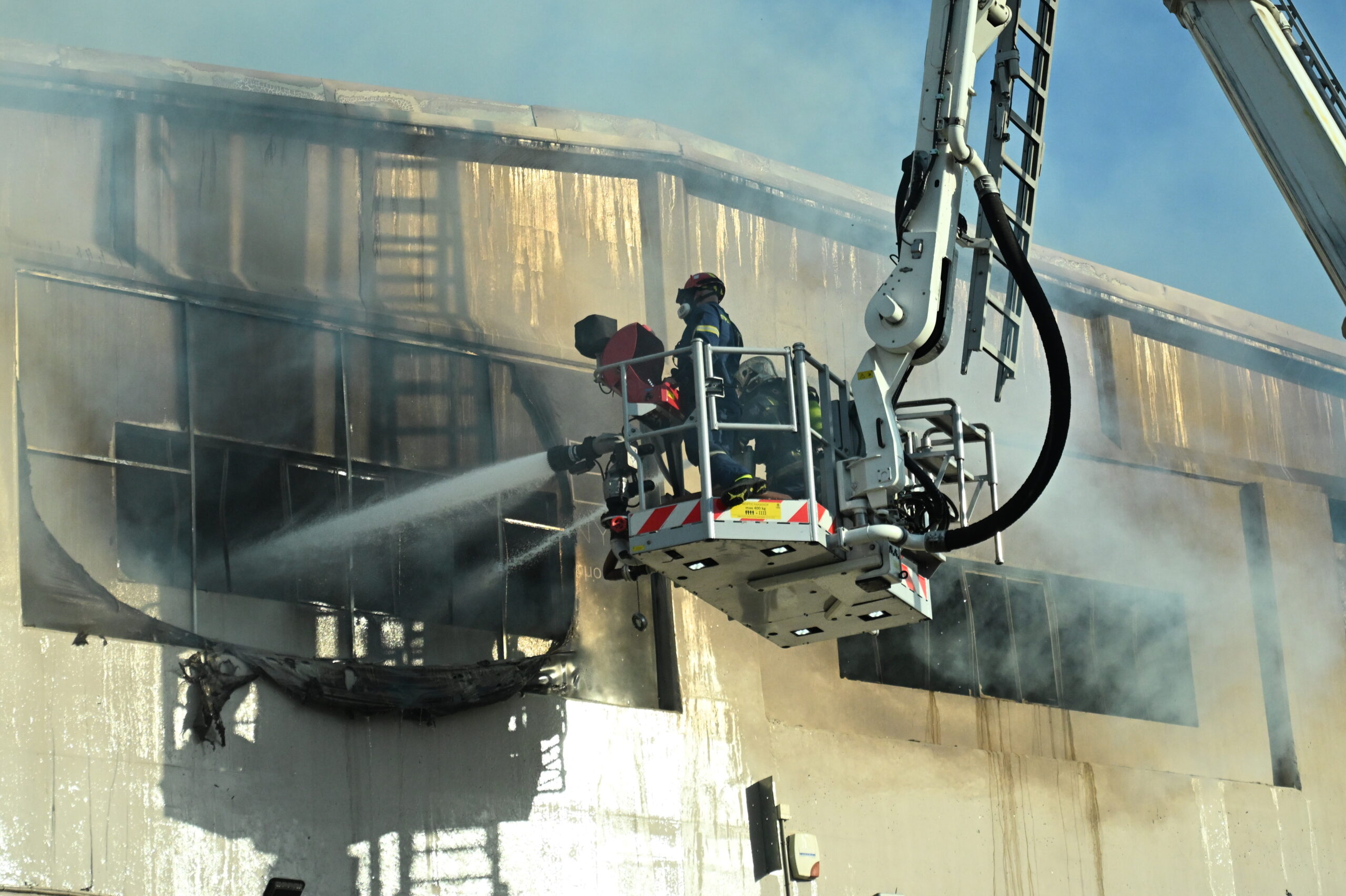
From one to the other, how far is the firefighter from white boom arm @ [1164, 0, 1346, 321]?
3.69 m

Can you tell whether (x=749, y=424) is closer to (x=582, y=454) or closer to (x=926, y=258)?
(x=582, y=454)

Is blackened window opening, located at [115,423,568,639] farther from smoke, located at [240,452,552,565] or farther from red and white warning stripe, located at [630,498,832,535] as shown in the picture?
red and white warning stripe, located at [630,498,832,535]

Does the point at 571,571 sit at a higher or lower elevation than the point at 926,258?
lower

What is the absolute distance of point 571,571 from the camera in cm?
1098

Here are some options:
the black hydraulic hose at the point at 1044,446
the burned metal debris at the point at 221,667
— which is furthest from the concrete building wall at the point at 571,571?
the black hydraulic hose at the point at 1044,446

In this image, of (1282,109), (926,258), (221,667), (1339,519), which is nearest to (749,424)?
(926,258)

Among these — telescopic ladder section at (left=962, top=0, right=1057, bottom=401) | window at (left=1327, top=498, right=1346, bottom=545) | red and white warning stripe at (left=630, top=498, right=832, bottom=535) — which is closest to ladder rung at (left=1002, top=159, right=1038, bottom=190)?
telescopic ladder section at (left=962, top=0, right=1057, bottom=401)

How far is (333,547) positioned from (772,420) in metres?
2.97

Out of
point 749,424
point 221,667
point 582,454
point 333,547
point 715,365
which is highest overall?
point 715,365

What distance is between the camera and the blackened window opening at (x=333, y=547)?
9.56 metres

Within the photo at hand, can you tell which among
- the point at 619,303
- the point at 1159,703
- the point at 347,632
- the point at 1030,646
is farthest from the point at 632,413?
the point at 1159,703

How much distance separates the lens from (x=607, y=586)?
1113 cm

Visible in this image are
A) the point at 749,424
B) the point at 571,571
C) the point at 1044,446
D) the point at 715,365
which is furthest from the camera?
the point at 571,571

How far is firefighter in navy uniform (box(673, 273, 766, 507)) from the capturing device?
842 cm
